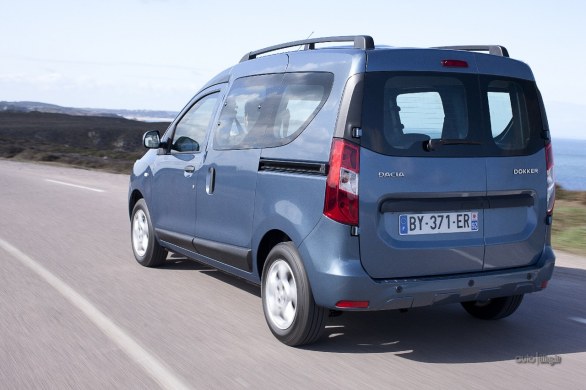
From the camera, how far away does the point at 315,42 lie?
5.48m

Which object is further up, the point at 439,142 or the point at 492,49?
the point at 492,49

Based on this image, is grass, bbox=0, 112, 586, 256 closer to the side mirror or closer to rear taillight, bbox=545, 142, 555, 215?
rear taillight, bbox=545, 142, 555, 215

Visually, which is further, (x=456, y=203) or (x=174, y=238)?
(x=174, y=238)

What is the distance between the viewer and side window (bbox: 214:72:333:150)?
5098mm

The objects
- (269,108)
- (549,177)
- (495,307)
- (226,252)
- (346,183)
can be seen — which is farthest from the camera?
(226,252)

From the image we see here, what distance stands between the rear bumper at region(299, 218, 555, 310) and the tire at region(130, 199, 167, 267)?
310cm

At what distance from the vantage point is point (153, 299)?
21.2 feet

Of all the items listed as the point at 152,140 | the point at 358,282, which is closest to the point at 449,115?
the point at 358,282

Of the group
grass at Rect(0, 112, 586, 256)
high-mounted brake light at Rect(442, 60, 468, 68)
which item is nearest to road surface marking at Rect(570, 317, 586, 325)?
high-mounted brake light at Rect(442, 60, 468, 68)

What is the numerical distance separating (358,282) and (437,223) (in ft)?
2.02

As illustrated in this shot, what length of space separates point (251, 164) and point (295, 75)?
0.72 meters

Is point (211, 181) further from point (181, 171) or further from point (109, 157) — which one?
point (109, 157)

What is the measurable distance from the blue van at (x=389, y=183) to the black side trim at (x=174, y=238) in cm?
110

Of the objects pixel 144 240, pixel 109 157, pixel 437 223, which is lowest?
pixel 109 157
